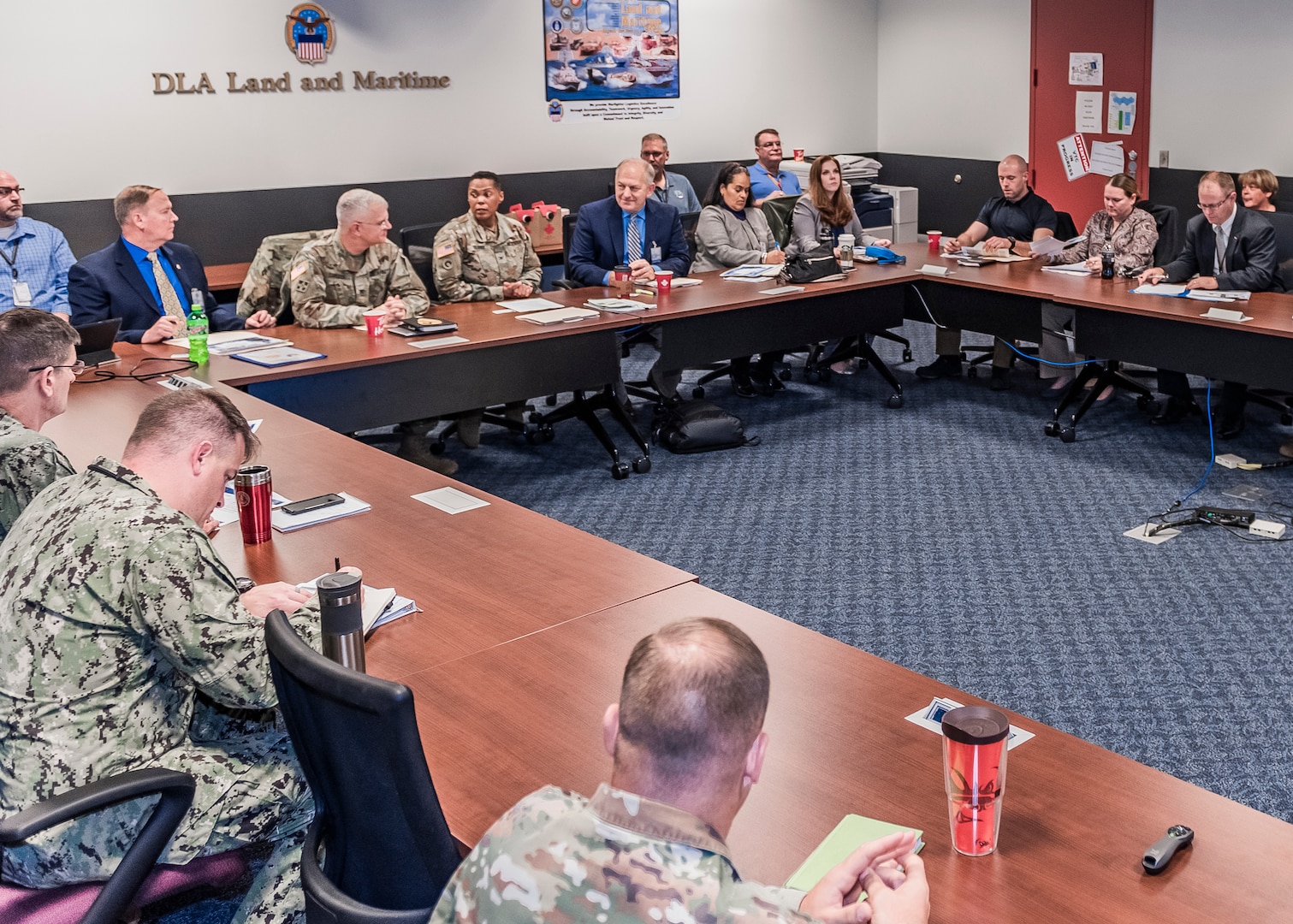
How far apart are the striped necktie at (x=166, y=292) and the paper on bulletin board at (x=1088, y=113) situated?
6287mm

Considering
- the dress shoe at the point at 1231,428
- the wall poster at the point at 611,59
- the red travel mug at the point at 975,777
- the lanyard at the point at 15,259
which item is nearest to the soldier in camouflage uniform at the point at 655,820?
the red travel mug at the point at 975,777

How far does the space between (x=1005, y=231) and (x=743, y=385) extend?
1845 mm

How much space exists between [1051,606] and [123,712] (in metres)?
2.98

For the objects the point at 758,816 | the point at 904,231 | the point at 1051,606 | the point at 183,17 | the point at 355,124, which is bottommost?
the point at 1051,606

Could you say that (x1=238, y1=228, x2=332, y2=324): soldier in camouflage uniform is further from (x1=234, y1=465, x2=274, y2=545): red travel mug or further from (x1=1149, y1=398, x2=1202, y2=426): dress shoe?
(x1=1149, y1=398, x2=1202, y2=426): dress shoe

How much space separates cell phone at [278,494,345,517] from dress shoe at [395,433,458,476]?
92.8 inches

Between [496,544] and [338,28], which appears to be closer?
[496,544]

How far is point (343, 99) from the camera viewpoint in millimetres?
7492

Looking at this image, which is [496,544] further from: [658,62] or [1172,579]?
[658,62]

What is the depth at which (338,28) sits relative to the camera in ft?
24.3

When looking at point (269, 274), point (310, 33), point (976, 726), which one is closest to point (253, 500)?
point (976, 726)

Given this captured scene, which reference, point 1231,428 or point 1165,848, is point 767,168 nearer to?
point 1231,428

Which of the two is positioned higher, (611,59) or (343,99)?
(611,59)

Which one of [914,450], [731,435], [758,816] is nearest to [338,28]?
[731,435]
